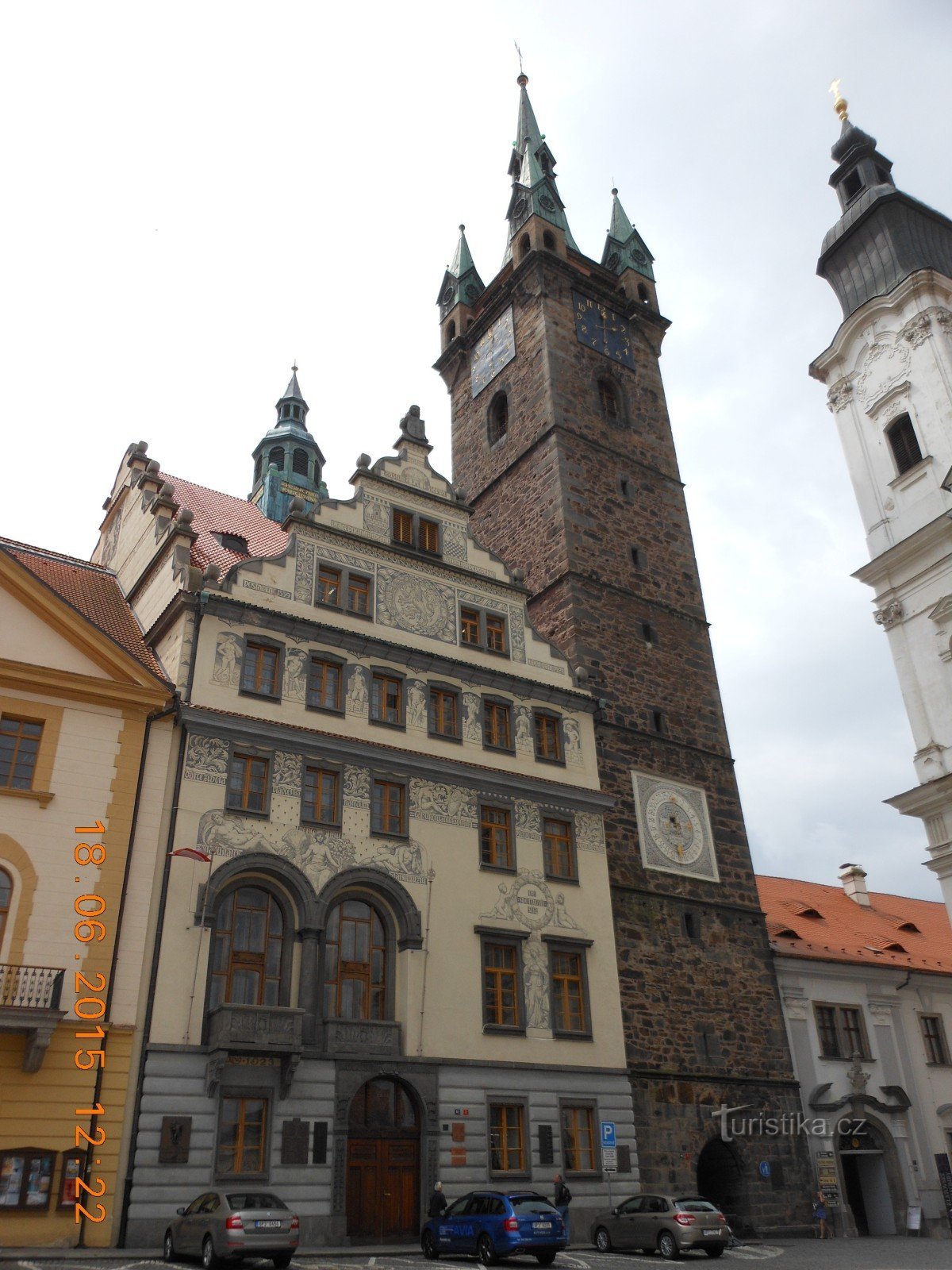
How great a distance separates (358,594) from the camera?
2519 cm

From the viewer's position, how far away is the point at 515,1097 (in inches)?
863

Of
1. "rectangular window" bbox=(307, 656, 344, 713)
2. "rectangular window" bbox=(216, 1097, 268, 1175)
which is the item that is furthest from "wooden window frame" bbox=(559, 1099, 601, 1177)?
"rectangular window" bbox=(307, 656, 344, 713)

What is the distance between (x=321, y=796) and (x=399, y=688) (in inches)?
136

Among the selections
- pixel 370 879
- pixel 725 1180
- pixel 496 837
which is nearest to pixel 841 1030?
pixel 725 1180

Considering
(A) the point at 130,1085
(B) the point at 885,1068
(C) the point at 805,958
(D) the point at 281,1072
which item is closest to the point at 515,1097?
(D) the point at 281,1072

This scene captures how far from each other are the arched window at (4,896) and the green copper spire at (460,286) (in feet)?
103

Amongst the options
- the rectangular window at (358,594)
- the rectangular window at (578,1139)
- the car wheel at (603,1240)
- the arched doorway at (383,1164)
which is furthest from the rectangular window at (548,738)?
the car wheel at (603,1240)

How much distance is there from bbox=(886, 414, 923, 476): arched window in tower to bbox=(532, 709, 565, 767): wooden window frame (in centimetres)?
1457

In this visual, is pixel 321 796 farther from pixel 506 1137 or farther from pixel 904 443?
pixel 904 443

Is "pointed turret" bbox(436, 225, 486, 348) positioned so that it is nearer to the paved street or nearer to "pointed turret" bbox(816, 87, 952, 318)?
"pointed turret" bbox(816, 87, 952, 318)

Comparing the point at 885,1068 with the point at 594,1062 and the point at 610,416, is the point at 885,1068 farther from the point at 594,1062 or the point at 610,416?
the point at 610,416

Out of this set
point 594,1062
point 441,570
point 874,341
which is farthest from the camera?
point 874,341

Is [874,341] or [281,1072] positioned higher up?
[874,341]

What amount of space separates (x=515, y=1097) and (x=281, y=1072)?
204 inches
